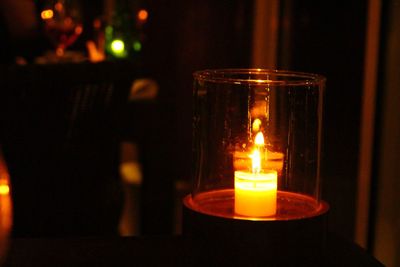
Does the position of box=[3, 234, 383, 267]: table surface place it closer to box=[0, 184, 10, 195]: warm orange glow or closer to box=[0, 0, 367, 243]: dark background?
box=[0, 184, 10, 195]: warm orange glow

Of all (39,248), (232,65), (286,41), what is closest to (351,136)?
(286,41)

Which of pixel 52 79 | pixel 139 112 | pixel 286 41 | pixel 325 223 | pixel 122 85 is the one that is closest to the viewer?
pixel 325 223

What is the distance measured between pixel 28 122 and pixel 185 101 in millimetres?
1302

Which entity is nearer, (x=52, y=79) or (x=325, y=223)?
(x=325, y=223)

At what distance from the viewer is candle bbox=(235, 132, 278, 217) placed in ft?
2.57

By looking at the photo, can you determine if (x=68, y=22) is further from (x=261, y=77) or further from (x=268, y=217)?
(x=268, y=217)

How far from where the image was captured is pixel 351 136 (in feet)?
5.57

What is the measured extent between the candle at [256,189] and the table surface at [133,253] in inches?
2.9

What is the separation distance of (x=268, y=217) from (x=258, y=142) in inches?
3.8

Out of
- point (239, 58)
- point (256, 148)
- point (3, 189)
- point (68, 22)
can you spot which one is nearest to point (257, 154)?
point (256, 148)

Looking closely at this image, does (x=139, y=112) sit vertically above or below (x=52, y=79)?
below

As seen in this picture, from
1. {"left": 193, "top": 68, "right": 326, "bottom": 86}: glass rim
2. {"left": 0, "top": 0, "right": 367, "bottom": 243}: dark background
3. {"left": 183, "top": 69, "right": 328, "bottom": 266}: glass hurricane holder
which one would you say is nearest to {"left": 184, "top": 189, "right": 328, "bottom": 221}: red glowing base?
{"left": 183, "top": 69, "right": 328, "bottom": 266}: glass hurricane holder

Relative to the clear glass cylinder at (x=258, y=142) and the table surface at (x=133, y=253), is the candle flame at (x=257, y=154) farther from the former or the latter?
the table surface at (x=133, y=253)

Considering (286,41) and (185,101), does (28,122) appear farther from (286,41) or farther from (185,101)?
(185,101)
